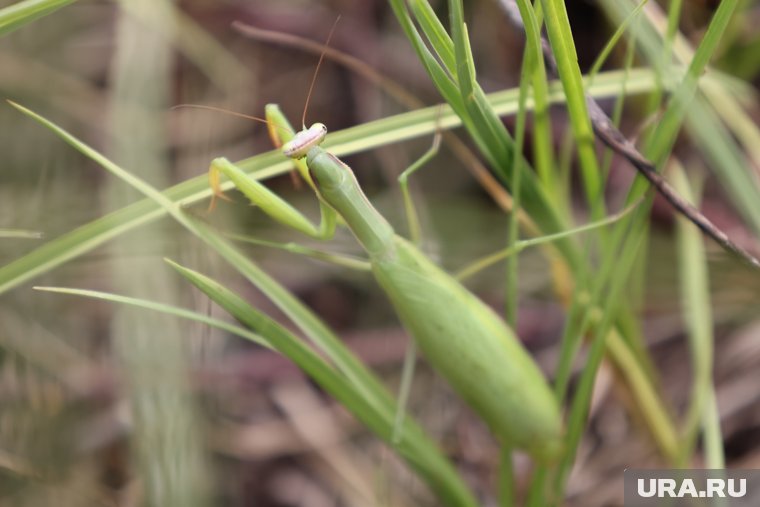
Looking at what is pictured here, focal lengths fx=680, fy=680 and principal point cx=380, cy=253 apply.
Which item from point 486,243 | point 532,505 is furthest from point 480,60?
point 532,505

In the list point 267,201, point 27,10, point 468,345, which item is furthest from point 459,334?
point 27,10

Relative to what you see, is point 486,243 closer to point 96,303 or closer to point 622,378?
point 622,378

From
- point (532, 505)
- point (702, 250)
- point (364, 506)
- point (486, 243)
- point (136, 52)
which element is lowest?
point (532, 505)

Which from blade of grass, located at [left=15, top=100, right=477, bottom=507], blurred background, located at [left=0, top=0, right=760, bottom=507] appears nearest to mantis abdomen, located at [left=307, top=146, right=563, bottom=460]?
blade of grass, located at [left=15, top=100, right=477, bottom=507]

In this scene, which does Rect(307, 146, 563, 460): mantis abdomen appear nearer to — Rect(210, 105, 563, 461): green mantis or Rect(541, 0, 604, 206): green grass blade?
Rect(210, 105, 563, 461): green mantis

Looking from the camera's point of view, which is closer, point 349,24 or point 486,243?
point 486,243

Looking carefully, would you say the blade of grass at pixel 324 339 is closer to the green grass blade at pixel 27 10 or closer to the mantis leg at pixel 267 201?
the mantis leg at pixel 267 201
